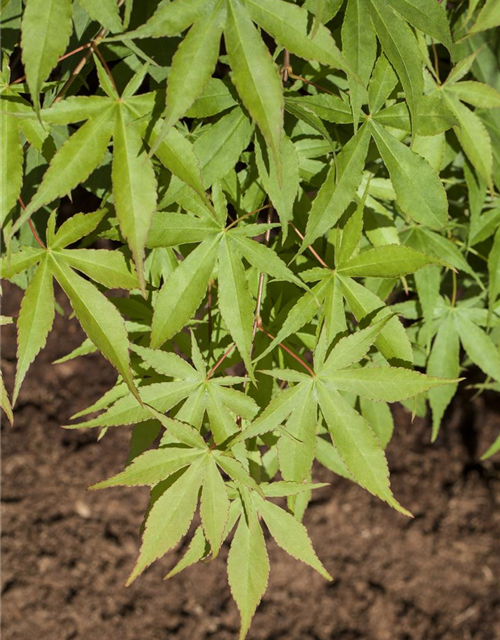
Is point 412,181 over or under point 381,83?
under

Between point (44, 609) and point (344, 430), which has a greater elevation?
point (344, 430)

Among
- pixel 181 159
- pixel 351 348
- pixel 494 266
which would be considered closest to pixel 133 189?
pixel 181 159

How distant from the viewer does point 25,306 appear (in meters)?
0.93

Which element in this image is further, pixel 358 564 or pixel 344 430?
pixel 358 564

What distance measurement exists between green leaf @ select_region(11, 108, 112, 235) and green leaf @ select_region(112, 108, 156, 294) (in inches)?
0.9

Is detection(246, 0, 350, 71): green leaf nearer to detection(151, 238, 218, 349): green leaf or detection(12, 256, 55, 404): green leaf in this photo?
detection(151, 238, 218, 349): green leaf

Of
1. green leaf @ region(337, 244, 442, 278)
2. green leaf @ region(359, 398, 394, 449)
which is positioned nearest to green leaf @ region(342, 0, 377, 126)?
green leaf @ region(337, 244, 442, 278)

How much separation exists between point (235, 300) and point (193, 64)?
348 millimetres

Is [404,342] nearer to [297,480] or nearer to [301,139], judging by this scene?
[297,480]

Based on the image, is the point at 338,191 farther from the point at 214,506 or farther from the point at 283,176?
the point at 214,506

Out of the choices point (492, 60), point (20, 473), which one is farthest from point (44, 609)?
point (492, 60)

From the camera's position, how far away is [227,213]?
41.3 inches

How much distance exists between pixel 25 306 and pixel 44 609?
6.36ft

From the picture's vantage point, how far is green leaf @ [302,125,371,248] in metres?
0.96
